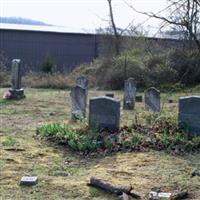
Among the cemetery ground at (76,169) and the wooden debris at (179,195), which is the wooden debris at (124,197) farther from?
the wooden debris at (179,195)

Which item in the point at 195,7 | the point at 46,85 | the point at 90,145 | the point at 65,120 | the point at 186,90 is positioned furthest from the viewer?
the point at 46,85

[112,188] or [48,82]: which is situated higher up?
[48,82]

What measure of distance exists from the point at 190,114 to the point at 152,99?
132 inches

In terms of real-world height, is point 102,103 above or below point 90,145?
above

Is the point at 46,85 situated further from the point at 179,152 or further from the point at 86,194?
the point at 86,194

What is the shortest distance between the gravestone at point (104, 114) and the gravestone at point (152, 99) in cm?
303

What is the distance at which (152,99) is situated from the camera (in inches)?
457

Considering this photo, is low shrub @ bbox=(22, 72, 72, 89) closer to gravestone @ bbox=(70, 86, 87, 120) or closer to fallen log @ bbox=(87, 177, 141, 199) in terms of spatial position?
gravestone @ bbox=(70, 86, 87, 120)

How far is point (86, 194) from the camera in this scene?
17.9 ft

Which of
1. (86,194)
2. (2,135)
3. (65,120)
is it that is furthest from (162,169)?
(65,120)

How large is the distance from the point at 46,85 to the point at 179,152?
1394 centimetres

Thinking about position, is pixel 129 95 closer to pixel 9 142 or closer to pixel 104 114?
pixel 104 114

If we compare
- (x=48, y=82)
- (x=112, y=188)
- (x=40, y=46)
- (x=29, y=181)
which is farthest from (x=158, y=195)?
(x=40, y=46)

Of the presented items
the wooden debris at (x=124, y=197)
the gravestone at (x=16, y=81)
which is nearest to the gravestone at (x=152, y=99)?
the gravestone at (x=16, y=81)
